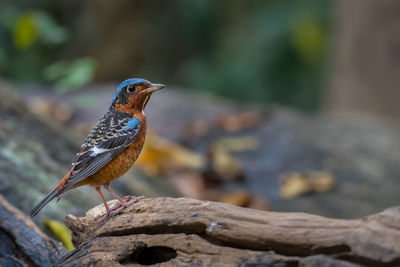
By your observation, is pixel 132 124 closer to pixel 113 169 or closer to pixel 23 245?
pixel 113 169

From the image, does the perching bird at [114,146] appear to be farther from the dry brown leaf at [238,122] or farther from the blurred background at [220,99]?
the dry brown leaf at [238,122]

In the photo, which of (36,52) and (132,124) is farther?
(36,52)

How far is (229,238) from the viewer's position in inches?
115

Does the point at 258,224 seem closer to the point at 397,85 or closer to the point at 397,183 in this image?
the point at 397,183

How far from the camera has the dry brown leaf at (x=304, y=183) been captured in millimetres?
6977

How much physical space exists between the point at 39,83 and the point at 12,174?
7914 millimetres

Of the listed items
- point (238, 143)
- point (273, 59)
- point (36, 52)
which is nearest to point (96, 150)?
point (238, 143)

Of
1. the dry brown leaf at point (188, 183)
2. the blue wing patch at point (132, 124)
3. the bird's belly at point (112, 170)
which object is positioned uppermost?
the dry brown leaf at point (188, 183)

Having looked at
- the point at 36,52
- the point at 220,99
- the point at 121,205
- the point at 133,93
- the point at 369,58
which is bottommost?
the point at 121,205

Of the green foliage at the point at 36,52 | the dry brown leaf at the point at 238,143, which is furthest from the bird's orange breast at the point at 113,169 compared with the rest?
the dry brown leaf at the point at 238,143

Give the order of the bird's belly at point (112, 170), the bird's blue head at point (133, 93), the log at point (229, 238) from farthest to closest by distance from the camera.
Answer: the bird's blue head at point (133, 93) → the bird's belly at point (112, 170) → the log at point (229, 238)

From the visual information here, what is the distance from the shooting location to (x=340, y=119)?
382 inches

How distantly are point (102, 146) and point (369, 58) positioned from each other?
8.68 meters

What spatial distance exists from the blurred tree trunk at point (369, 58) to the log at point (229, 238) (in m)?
8.84
